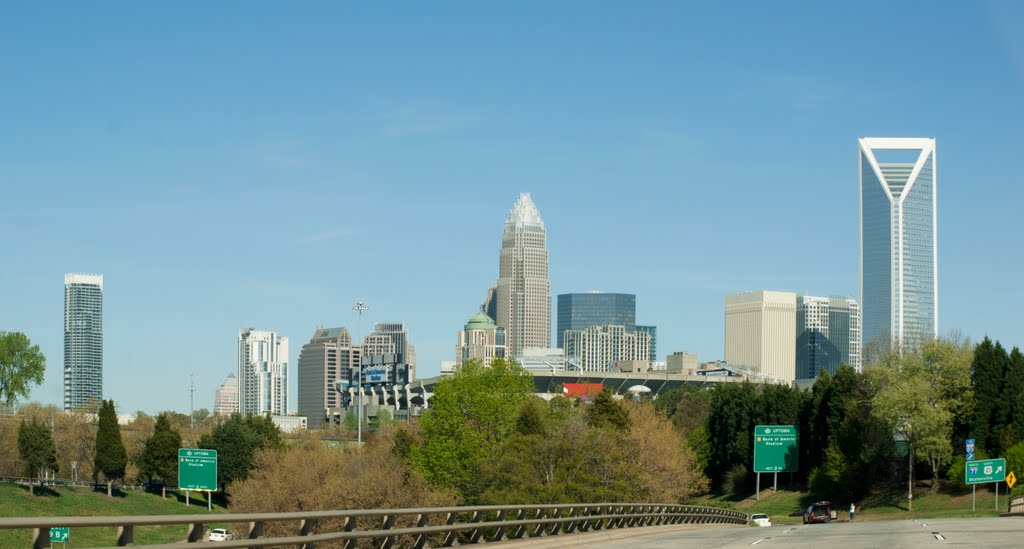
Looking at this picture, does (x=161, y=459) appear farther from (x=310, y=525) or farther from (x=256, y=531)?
(x=256, y=531)

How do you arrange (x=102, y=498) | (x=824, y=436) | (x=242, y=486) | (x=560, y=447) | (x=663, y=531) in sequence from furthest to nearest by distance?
(x=102, y=498) < (x=824, y=436) < (x=242, y=486) < (x=560, y=447) < (x=663, y=531)

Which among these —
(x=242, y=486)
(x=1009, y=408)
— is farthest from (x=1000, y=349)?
(x=242, y=486)

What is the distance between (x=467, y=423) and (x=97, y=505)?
4833 cm

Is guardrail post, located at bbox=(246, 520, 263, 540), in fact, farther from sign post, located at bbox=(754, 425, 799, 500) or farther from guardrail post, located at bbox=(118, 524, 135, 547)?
sign post, located at bbox=(754, 425, 799, 500)

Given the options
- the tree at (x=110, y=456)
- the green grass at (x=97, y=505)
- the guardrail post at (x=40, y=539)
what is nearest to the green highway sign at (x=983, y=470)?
the green grass at (x=97, y=505)

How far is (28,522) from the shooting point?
1349cm

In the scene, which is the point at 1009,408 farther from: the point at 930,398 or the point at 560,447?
the point at 560,447

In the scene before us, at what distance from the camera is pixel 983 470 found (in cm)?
7875

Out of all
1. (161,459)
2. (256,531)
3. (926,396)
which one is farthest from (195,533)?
(161,459)

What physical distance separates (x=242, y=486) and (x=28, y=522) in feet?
307

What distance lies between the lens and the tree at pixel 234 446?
14000 centimetres

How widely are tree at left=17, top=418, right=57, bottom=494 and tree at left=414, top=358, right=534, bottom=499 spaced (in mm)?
55043

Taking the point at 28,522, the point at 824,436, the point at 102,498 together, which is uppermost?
the point at 28,522

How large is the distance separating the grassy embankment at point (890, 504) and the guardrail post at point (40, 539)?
74.2 meters
